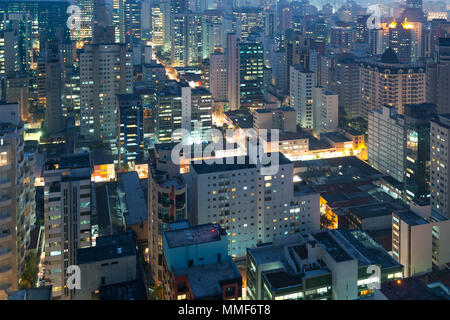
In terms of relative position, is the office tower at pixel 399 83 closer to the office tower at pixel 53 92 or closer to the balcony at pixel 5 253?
the office tower at pixel 53 92

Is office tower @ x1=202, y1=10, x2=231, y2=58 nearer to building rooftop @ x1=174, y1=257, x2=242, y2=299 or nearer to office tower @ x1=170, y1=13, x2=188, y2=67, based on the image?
office tower @ x1=170, y1=13, x2=188, y2=67

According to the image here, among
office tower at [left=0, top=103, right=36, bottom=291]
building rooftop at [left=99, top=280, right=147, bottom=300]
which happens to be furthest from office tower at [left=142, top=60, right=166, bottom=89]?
building rooftop at [left=99, top=280, right=147, bottom=300]

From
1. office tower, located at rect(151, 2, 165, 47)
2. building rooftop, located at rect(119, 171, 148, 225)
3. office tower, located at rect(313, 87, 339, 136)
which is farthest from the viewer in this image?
office tower, located at rect(151, 2, 165, 47)

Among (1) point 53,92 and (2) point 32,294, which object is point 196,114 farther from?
(2) point 32,294

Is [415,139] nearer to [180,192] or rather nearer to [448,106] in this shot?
[448,106]

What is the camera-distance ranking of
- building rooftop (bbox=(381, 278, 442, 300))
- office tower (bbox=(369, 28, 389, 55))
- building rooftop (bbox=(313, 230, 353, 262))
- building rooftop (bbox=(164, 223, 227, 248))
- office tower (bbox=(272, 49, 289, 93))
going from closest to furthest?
building rooftop (bbox=(381, 278, 442, 300)) → building rooftop (bbox=(164, 223, 227, 248)) → building rooftop (bbox=(313, 230, 353, 262)) → office tower (bbox=(272, 49, 289, 93)) → office tower (bbox=(369, 28, 389, 55))

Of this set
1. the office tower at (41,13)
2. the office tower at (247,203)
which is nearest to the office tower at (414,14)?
the office tower at (41,13)

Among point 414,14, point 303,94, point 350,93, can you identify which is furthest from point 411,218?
point 414,14
